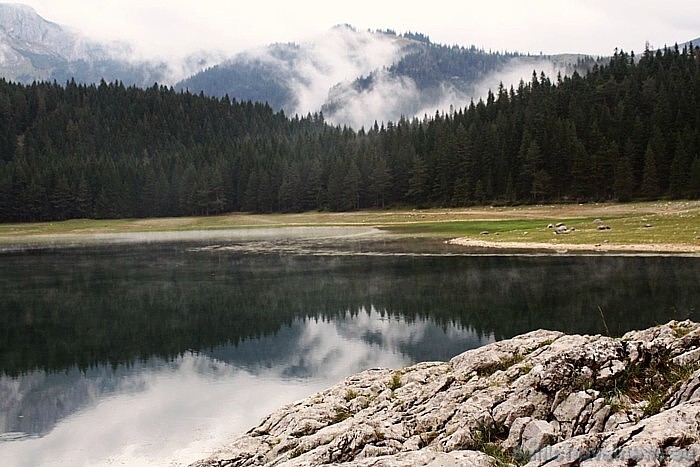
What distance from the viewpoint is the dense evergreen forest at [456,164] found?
10006cm

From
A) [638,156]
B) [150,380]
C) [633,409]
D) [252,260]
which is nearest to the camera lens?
[633,409]

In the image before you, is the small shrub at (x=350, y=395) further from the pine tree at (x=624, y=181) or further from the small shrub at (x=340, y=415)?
the pine tree at (x=624, y=181)

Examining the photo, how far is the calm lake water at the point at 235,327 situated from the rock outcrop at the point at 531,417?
4546mm

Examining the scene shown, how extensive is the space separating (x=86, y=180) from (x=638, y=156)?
115160mm

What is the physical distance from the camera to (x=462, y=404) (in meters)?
9.52

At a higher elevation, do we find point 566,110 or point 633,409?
point 566,110

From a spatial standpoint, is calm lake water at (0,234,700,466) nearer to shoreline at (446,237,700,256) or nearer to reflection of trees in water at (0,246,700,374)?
reflection of trees in water at (0,246,700,374)

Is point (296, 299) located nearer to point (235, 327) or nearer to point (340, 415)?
point (235, 327)

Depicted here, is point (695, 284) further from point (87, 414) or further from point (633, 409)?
point (87, 414)

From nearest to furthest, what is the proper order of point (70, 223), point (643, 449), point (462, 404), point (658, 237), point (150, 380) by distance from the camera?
point (643, 449) → point (462, 404) → point (150, 380) → point (658, 237) → point (70, 223)

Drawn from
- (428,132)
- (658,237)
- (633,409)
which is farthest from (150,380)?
(428,132)

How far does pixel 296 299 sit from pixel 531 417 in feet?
79.3

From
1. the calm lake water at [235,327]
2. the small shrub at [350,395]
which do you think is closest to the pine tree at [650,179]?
the calm lake water at [235,327]

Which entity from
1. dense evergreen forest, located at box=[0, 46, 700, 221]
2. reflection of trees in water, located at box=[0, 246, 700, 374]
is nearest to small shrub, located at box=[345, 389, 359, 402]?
reflection of trees in water, located at box=[0, 246, 700, 374]
